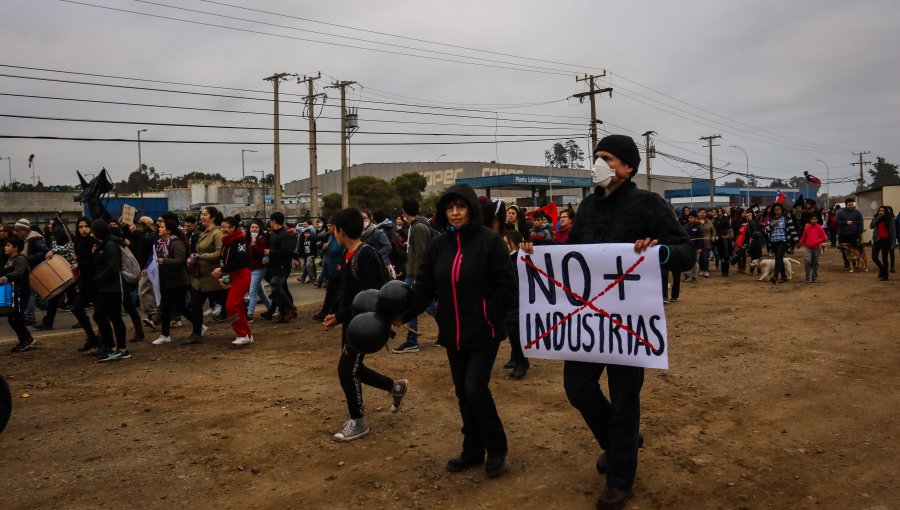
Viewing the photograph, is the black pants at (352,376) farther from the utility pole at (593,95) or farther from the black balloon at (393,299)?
the utility pole at (593,95)

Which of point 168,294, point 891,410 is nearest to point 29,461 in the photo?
point 168,294

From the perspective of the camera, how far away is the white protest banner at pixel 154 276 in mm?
10281

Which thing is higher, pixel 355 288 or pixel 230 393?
pixel 355 288

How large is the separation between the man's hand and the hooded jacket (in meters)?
0.86

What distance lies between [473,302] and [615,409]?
42.9 inches

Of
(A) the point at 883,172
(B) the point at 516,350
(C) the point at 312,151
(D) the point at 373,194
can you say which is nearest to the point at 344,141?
(C) the point at 312,151

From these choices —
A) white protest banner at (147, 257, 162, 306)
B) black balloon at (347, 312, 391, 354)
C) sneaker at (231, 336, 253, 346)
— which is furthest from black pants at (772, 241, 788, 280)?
black balloon at (347, 312, 391, 354)

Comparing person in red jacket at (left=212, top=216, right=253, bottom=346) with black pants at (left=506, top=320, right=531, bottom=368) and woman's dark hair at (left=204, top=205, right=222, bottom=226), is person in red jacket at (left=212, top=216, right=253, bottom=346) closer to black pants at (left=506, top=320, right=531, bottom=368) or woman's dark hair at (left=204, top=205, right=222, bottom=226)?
woman's dark hair at (left=204, top=205, right=222, bottom=226)

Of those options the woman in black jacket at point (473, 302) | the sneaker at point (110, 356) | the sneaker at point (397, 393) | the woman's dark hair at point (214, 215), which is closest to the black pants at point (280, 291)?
the woman's dark hair at point (214, 215)

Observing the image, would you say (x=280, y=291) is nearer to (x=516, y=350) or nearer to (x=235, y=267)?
(x=235, y=267)

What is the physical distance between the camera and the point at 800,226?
22938 mm

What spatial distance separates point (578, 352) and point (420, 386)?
3.23m

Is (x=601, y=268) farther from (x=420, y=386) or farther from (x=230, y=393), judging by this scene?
(x=230, y=393)

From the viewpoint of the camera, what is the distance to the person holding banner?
3.92m
